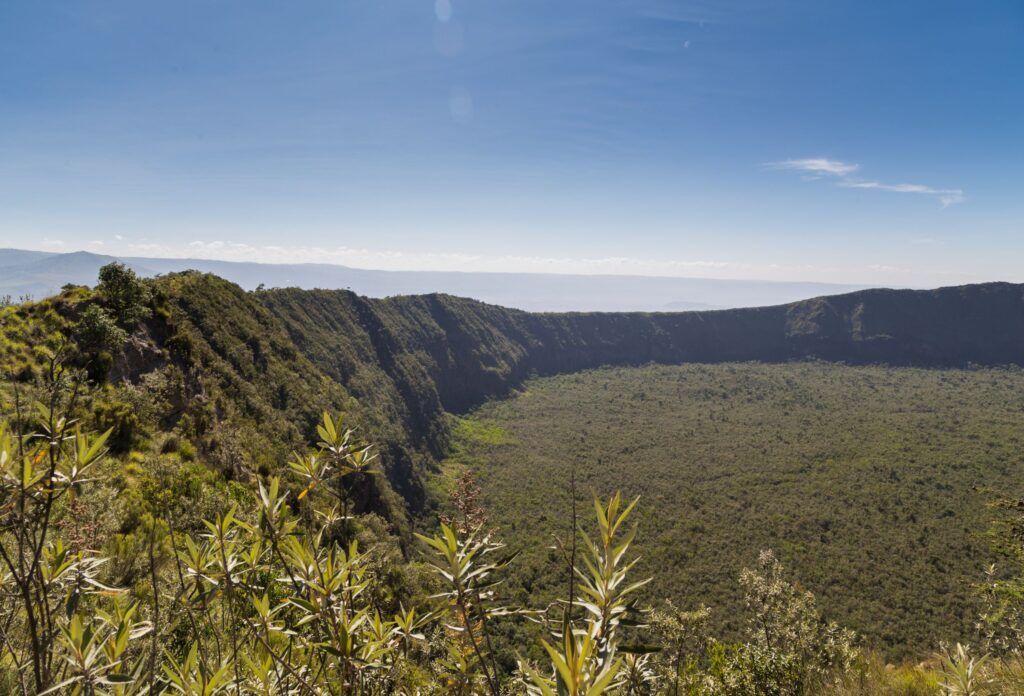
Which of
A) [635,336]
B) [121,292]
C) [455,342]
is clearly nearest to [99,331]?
[121,292]

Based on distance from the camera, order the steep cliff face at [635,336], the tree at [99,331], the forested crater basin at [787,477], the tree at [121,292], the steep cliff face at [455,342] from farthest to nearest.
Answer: the steep cliff face at [635,336] < the forested crater basin at [787,477] < the steep cliff face at [455,342] < the tree at [121,292] < the tree at [99,331]

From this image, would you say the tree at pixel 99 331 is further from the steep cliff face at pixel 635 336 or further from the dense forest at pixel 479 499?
the steep cliff face at pixel 635 336

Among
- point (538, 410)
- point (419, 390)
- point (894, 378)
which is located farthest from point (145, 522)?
point (894, 378)

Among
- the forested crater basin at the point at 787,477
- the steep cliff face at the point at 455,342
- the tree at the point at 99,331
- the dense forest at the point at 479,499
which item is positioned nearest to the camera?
the dense forest at the point at 479,499

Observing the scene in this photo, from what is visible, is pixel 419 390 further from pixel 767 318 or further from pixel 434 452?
pixel 767 318

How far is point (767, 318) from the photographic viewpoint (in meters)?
131

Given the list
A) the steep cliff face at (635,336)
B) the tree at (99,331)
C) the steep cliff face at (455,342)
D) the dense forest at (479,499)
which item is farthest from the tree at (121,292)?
the steep cliff face at (635,336)

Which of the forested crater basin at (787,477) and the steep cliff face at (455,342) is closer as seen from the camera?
the steep cliff face at (455,342)

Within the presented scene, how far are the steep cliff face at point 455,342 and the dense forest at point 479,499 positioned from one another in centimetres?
55

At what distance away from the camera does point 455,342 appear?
96.2 m

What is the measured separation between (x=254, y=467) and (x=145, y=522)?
34.3ft

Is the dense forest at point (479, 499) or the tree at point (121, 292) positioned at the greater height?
the tree at point (121, 292)

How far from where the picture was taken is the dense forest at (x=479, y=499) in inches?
88.4

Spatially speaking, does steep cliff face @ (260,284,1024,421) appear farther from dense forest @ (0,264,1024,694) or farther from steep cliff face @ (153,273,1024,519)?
dense forest @ (0,264,1024,694)
